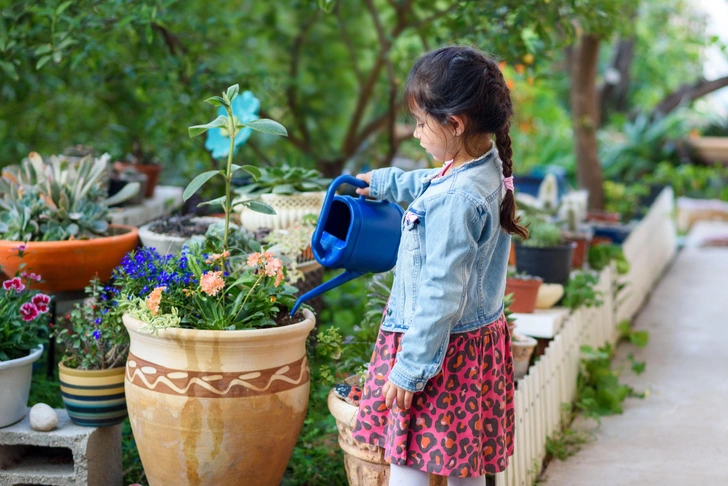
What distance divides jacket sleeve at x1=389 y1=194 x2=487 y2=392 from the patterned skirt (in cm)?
10

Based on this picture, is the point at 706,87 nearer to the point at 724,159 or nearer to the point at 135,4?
the point at 724,159

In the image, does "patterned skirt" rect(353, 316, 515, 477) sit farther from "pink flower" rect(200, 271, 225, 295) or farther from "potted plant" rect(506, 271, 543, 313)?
"potted plant" rect(506, 271, 543, 313)

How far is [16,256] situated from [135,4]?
123 cm

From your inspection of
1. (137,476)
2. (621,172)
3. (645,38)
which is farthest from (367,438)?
(645,38)

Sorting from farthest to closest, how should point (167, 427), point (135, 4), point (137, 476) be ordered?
point (135, 4) < point (137, 476) < point (167, 427)

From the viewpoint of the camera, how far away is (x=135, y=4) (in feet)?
10.9

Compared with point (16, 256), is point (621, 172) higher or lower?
lower

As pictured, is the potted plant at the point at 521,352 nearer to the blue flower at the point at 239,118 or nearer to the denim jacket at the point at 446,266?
the denim jacket at the point at 446,266

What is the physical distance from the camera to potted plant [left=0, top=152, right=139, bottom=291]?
2752mm

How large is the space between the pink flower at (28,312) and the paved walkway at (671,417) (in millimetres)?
1814

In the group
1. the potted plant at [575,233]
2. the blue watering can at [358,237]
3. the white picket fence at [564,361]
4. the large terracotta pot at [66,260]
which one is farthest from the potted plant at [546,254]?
the large terracotta pot at [66,260]

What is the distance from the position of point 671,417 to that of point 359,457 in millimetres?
1873

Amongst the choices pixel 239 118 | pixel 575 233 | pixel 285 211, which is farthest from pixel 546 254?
pixel 239 118

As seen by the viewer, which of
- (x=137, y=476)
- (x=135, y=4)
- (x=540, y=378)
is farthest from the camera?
(x=135, y=4)
